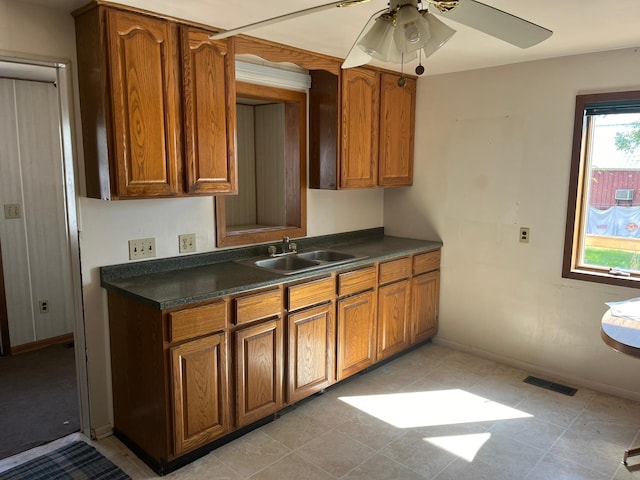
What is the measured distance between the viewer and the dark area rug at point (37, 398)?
8.76 feet

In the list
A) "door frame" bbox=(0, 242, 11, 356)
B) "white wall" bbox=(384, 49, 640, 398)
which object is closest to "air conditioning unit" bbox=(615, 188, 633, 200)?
"white wall" bbox=(384, 49, 640, 398)

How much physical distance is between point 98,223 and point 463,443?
2326 millimetres

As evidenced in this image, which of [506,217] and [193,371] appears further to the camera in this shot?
[506,217]

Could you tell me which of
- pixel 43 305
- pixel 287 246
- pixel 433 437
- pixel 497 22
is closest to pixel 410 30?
pixel 497 22

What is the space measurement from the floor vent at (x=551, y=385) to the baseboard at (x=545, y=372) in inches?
3.0

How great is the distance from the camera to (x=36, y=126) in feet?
12.2

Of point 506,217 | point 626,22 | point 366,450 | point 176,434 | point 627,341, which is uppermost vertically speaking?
point 626,22

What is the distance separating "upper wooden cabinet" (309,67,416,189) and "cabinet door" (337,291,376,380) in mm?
859

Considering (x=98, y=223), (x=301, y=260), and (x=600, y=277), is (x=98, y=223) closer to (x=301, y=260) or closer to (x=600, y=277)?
(x=301, y=260)

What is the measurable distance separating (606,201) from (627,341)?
4.78 feet

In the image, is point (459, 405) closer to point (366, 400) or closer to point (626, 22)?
point (366, 400)

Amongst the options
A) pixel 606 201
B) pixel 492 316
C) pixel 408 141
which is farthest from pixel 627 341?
pixel 408 141

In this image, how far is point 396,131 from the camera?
3842 millimetres

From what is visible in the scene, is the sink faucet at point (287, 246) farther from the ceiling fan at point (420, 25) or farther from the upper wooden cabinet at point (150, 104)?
the ceiling fan at point (420, 25)
